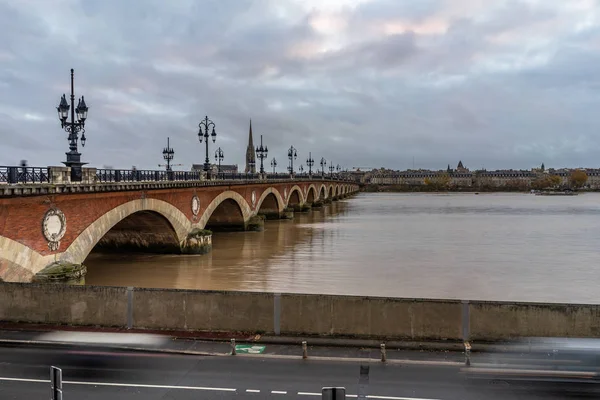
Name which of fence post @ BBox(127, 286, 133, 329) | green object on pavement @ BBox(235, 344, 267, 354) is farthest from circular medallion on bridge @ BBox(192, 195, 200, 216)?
green object on pavement @ BBox(235, 344, 267, 354)

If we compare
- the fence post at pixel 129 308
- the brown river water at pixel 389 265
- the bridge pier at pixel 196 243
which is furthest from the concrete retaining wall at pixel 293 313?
the bridge pier at pixel 196 243

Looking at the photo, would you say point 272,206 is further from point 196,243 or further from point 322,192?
point 322,192

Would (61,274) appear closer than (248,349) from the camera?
No

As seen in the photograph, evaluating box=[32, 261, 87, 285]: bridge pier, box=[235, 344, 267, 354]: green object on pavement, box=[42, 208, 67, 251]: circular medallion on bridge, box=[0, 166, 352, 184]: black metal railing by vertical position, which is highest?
box=[0, 166, 352, 184]: black metal railing

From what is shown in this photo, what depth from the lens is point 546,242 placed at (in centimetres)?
4466

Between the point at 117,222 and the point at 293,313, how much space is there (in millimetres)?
16796

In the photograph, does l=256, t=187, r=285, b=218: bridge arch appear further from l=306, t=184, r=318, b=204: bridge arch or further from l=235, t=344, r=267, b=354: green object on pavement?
l=235, t=344, r=267, b=354: green object on pavement

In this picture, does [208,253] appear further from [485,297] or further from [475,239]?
[475,239]

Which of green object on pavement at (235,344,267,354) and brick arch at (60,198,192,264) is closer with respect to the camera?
green object on pavement at (235,344,267,354)

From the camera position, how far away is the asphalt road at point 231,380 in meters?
10.3

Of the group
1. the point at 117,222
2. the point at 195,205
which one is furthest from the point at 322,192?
the point at 117,222

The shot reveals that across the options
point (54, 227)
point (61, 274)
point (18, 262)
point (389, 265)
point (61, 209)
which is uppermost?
point (61, 209)

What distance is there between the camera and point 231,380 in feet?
36.3

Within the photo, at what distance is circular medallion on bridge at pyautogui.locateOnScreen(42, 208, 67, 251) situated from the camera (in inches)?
819
